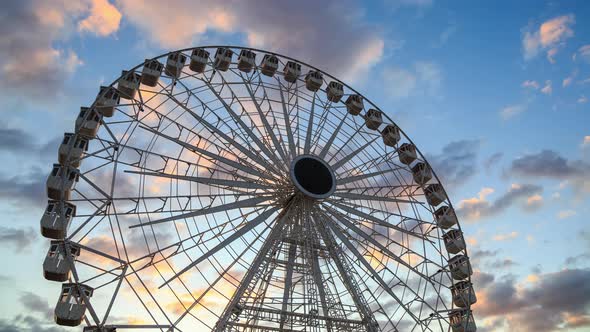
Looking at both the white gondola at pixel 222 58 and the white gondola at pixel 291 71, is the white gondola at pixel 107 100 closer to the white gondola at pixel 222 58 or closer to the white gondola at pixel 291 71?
the white gondola at pixel 222 58

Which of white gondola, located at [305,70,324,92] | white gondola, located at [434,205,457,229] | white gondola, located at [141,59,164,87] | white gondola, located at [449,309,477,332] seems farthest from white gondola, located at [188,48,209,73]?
white gondola, located at [449,309,477,332]

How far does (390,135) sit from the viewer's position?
99.8ft

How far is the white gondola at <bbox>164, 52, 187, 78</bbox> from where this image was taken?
25.4 metres

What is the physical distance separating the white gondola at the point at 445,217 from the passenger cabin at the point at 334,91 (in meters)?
8.97

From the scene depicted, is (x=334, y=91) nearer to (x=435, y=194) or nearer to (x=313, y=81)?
(x=313, y=81)

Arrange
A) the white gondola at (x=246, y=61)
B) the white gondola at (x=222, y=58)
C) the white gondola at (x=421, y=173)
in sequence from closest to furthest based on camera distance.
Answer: the white gondola at (x=222, y=58) → the white gondola at (x=246, y=61) → the white gondola at (x=421, y=173)

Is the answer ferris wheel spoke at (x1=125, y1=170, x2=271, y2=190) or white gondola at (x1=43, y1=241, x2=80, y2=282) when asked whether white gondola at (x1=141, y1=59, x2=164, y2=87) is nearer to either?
ferris wheel spoke at (x1=125, y1=170, x2=271, y2=190)

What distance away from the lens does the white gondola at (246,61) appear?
27.9 m

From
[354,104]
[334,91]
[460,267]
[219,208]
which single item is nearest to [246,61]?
[334,91]

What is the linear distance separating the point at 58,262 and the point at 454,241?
66.3ft

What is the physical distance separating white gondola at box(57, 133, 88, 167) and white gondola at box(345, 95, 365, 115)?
15492 millimetres

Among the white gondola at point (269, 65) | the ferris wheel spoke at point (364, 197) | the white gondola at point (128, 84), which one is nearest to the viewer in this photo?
the white gondola at point (128, 84)

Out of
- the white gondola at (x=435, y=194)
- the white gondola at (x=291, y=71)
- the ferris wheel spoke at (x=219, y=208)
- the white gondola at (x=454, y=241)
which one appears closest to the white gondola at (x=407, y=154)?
the white gondola at (x=435, y=194)

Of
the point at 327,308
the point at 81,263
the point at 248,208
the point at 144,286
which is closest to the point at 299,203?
the point at 248,208
